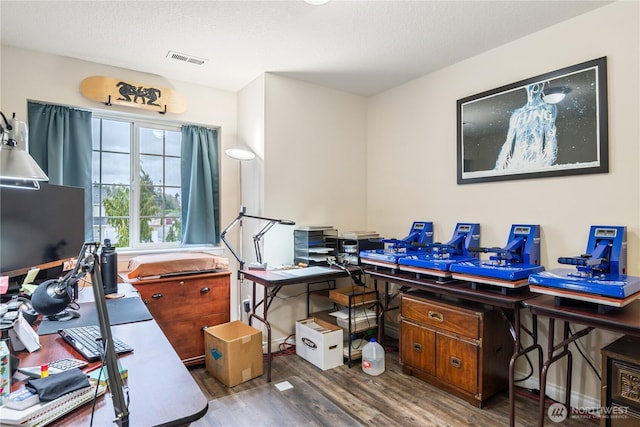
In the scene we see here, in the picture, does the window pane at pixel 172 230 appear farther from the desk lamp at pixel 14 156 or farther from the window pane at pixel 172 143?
the desk lamp at pixel 14 156

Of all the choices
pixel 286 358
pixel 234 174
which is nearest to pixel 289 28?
pixel 234 174

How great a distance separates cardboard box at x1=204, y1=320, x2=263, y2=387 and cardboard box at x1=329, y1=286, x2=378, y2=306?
0.76m

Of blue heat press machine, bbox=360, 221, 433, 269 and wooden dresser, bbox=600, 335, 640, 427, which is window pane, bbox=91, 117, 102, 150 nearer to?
blue heat press machine, bbox=360, 221, 433, 269

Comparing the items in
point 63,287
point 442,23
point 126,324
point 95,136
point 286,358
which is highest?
point 442,23

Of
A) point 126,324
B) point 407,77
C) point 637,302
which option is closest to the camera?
point 126,324

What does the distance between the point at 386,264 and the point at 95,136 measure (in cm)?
284

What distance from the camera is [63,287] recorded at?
102 centimetres

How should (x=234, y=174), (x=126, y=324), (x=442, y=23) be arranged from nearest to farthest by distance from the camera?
(x=126, y=324), (x=442, y=23), (x=234, y=174)

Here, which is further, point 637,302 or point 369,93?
point 369,93

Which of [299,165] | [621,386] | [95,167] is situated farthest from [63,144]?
[621,386]

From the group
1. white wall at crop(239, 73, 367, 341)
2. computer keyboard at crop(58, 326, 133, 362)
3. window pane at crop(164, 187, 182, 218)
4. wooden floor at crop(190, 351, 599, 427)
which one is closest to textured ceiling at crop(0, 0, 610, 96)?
white wall at crop(239, 73, 367, 341)

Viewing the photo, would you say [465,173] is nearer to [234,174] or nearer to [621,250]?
[621,250]

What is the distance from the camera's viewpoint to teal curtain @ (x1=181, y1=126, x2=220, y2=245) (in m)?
3.51

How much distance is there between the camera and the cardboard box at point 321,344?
9.34 ft
